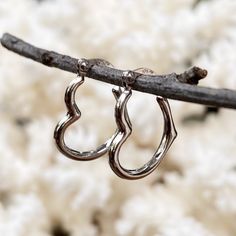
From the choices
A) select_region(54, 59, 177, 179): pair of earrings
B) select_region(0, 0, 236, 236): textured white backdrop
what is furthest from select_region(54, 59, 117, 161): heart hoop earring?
select_region(0, 0, 236, 236): textured white backdrop

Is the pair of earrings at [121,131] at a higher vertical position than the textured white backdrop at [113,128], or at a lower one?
lower

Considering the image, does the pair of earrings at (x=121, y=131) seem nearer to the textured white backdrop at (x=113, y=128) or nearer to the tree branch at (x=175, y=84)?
the tree branch at (x=175, y=84)

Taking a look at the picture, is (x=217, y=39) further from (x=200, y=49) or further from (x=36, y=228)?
(x=36, y=228)

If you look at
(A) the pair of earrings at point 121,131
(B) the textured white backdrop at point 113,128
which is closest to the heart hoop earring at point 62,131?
(A) the pair of earrings at point 121,131

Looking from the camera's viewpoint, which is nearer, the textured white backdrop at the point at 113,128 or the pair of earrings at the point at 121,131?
the pair of earrings at the point at 121,131

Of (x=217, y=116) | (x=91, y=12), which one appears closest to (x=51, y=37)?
(x=91, y=12)

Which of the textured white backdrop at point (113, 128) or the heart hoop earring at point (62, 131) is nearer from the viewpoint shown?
the heart hoop earring at point (62, 131)
